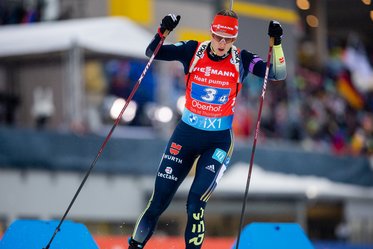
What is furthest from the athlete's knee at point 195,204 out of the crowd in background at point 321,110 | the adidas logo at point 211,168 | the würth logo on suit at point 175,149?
the crowd in background at point 321,110

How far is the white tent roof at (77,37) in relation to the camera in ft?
66.3

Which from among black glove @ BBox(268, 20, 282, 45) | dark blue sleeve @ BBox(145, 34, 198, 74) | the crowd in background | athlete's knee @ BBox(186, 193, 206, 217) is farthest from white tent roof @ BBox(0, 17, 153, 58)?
athlete's knee @ BBox(186, 193, 206, 217)

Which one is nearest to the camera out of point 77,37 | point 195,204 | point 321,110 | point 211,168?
point 195,204

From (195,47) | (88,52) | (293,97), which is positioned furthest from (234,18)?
(293,97)

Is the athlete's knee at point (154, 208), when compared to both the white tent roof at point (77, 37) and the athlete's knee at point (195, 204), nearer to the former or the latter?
the athlete's knee at point (195, 204)

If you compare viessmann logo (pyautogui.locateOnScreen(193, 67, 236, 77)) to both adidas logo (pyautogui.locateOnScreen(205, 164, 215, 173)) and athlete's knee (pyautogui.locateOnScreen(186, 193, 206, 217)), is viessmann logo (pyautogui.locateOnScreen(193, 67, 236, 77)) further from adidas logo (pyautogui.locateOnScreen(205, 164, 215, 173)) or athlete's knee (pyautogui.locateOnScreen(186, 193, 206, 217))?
athlete's knee (pyautogui.locateOnScreen(186, 193, 206, 217))

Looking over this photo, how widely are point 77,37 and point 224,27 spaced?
11111mm

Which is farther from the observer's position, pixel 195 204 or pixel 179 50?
pixel 179 50

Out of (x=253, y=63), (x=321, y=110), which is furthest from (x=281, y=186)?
(x=253, y=63)

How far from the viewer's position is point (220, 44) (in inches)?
373

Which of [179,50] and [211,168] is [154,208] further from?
[179,50]

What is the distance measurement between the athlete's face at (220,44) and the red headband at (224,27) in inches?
1.5

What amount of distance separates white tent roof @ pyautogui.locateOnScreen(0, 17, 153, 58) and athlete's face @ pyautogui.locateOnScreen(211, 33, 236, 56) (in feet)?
35.7

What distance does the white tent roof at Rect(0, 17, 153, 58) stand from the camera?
796 inches
